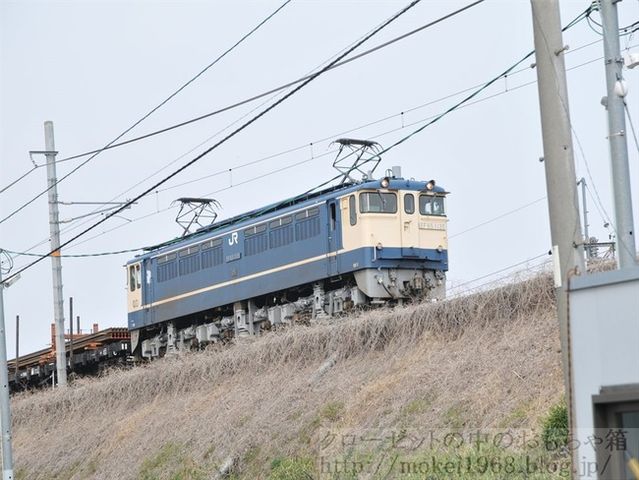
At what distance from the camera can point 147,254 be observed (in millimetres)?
37594

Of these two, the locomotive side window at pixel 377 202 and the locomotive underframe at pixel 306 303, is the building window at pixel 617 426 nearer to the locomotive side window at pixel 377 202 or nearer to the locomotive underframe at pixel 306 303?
the locomotive underframe at pixel 306 303

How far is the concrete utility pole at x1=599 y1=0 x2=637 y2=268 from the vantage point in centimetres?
1295

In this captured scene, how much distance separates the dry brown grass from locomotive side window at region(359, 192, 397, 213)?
162 inches

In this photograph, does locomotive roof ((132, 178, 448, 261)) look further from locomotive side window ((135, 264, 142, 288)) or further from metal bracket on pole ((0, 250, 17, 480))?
metal bracket on pole ((0, 250, 17, 480))

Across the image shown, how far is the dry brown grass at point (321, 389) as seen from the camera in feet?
58.5

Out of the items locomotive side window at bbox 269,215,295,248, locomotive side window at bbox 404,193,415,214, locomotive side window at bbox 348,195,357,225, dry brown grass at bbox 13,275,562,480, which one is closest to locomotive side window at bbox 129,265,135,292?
locomotive side window at bbox 269,215,295,248

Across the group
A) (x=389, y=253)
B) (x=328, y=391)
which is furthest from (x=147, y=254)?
(x=328, y=391)

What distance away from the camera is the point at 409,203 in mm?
29234

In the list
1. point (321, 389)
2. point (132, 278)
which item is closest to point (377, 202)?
point (321, 389)

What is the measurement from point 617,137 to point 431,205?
51.5 ft

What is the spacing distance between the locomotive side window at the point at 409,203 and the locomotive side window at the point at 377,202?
0.37 metres

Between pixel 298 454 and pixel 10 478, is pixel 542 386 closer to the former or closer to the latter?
pixel 298 454

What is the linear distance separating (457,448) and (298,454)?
4.06 meters

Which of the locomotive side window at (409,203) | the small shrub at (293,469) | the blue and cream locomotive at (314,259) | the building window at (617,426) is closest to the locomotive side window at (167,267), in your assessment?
the blue and cream locomotive at (314,259)
